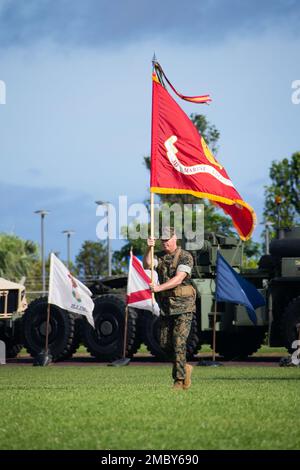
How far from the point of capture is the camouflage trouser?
13984mm

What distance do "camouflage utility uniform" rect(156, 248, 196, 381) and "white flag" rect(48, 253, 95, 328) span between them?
11.4 meters

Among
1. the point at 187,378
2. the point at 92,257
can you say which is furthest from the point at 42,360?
the point at 92,257

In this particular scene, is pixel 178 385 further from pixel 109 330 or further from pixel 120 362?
pixel 109 330

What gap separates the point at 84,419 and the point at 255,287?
15773 millimetres

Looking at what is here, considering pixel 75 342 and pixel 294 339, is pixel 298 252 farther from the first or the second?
pixel 75 342

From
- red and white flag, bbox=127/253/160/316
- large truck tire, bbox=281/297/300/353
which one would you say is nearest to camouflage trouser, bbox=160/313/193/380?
large truck tire, bbox=281/297/300/353

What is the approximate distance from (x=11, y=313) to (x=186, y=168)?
542 inches

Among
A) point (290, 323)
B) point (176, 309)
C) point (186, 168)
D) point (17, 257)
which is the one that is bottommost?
point (290, 323)

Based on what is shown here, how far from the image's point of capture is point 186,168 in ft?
53.0

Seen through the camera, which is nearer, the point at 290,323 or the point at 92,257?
the point at 290,323

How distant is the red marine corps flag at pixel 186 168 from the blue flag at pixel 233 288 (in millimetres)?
8635
